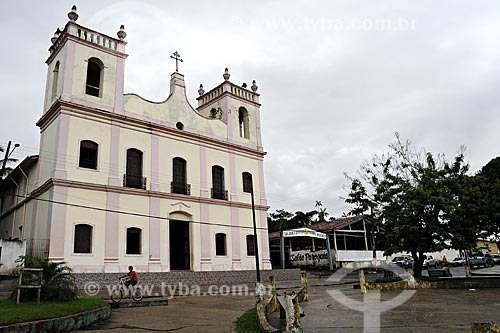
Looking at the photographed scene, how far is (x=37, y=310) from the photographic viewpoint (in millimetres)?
7707

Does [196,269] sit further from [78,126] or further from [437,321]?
[437,321]

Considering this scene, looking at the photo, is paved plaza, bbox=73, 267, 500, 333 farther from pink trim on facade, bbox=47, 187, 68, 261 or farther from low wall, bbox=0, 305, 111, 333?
pink trim on facade, bbox=47, 187, 68, 261

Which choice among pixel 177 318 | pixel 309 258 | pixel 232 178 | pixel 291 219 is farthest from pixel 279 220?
pixel 177 318

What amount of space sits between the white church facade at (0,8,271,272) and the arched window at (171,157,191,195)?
0.18 ft

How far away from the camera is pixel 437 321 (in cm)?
802

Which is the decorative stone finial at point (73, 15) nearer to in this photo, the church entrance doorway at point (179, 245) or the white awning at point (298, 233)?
the church entrance doorway at point (179, 245)

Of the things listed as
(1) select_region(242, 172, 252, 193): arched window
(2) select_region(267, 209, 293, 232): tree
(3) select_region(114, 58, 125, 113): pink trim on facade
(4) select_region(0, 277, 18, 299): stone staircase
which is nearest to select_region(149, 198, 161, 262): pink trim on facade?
(3) select_region(114, 58, 125, 113): pink trim on facade

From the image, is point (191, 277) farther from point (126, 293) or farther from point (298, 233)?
point (298, 233)

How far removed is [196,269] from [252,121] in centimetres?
1042

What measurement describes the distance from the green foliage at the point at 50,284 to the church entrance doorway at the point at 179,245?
11.5 metres

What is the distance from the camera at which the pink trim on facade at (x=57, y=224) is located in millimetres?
16703

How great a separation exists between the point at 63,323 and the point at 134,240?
40.2 ft

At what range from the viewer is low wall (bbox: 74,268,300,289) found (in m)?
16.7

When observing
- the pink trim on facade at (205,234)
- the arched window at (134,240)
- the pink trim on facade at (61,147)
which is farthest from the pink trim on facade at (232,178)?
the pink trim on facade at (61,147)
